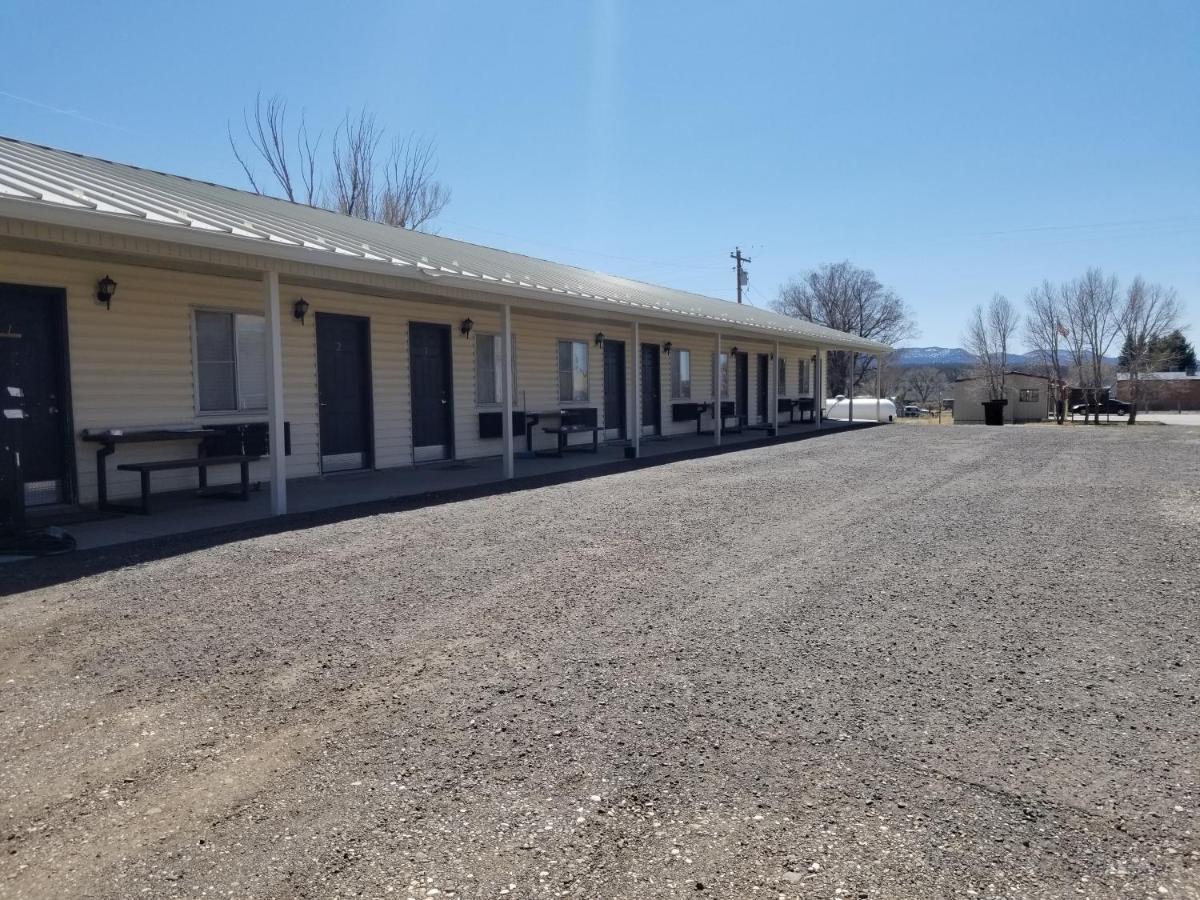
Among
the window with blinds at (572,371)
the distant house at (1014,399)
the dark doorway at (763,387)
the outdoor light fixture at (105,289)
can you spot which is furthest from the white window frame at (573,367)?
the distant house at (1014,399)

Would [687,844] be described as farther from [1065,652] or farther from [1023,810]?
[1065,652]

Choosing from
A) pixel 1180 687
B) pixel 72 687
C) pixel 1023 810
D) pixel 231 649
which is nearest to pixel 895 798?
pixel 1023 810

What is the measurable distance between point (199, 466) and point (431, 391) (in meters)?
4.14

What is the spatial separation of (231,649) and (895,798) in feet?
9.83

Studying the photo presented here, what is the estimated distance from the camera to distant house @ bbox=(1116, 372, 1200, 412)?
158ft

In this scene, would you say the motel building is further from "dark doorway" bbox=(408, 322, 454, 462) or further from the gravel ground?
the gravel ground

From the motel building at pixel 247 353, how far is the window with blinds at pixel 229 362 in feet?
0.06

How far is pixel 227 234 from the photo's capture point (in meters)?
6.84

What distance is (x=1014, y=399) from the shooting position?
40.4m

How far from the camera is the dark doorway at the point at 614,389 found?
16359 mm

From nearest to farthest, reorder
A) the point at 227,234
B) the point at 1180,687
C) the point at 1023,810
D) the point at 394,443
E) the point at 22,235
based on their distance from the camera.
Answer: the point at 1023,810 → the point at 1180,687 → the point at 22,235 → the point at 227,234 → the point at 394,443

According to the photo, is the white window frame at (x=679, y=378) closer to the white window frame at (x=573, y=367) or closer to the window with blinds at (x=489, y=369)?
the white window frame at (x=573, y=367)

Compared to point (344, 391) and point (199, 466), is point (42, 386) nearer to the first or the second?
point (199, 466)

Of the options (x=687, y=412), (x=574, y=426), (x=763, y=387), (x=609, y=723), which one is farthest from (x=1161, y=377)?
(x=609, y=723)
